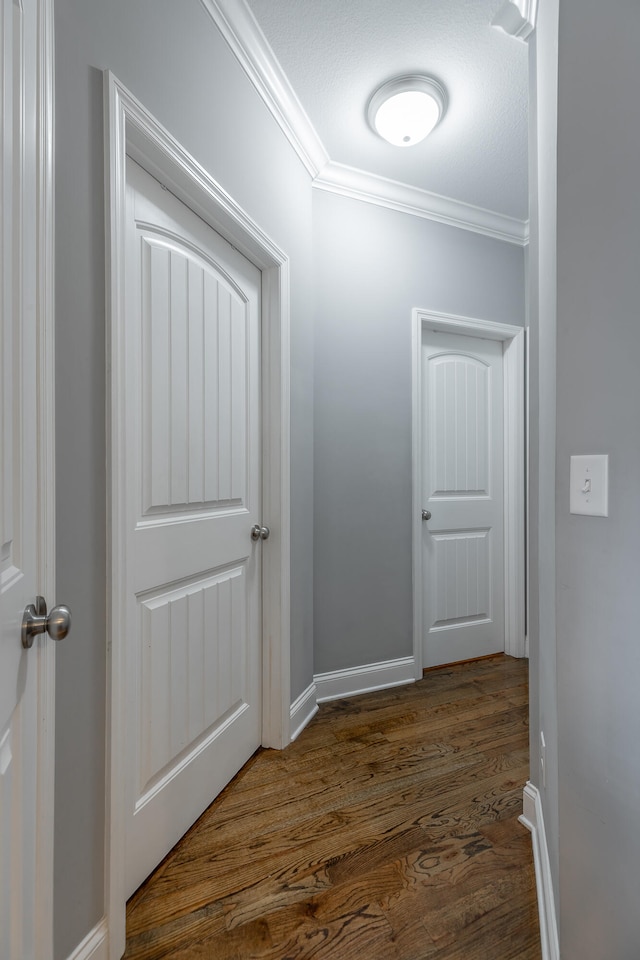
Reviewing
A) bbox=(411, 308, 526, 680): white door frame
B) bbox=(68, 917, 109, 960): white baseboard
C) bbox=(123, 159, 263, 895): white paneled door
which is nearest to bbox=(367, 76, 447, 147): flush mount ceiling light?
bbox=(123, 159, 263, 895): white paneled door

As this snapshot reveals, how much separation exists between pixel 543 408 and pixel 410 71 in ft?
4.75

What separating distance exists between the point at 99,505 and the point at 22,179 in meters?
0.59

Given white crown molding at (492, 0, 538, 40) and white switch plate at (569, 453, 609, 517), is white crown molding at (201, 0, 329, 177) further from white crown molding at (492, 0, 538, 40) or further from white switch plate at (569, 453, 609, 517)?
white switch plate at (569, 453, 609, 517)

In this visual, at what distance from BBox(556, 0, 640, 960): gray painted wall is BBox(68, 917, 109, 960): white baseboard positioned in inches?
36.3

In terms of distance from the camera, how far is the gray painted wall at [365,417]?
7.61 feet

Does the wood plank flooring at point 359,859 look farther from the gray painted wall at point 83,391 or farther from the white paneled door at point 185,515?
the gray painted wall at point 83,391

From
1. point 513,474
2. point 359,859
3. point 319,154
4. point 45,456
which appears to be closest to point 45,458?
point 45,456

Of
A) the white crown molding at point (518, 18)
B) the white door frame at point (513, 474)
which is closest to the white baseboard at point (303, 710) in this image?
the white door frame at point (513, 474)

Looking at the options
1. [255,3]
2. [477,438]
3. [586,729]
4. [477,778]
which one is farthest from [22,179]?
[477,438]

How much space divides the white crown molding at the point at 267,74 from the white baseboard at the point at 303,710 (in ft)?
8.00

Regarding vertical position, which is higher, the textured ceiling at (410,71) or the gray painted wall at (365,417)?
the textured ceiling at (410,71)

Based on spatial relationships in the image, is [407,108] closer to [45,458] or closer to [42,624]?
[45,458]

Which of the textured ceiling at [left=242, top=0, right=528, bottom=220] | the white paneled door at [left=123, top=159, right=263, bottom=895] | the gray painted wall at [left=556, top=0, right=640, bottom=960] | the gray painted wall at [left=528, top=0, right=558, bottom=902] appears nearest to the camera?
the gray painted wall at [left=556, top=0, right=640, bottom=960]

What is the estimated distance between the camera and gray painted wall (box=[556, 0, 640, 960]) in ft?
2.28
